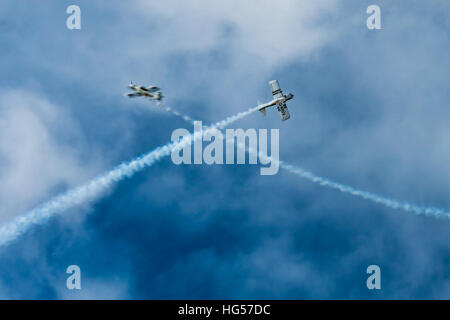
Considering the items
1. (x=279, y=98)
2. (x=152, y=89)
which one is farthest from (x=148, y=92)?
(x=279, y=98)

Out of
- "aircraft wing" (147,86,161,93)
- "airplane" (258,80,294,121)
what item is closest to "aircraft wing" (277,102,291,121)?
"airplane" (258,80,294,121)

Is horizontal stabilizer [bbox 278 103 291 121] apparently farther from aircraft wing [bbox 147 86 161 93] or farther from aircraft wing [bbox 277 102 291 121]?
aircraft wing [bbox 147 86 161 93]

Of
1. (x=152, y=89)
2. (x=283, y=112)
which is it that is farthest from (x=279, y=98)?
(x=152, y=89)

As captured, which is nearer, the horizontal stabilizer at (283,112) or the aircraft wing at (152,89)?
the aircraft wing at (152,89)

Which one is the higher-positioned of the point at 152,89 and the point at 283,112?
the point at 152,89

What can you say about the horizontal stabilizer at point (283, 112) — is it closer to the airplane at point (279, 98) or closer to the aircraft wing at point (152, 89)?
the airplane at point (279, 98)

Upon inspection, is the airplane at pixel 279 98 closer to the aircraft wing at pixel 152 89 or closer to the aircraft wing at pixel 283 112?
the aircraft wing at pixel 283 112

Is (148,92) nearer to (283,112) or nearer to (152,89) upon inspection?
(152,89)

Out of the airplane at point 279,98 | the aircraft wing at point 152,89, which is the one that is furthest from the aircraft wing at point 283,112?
the aircraft wing at point 152,89

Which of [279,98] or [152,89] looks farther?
[279,98]
